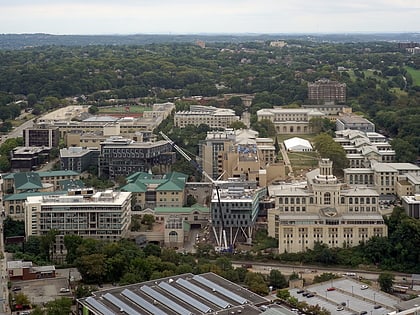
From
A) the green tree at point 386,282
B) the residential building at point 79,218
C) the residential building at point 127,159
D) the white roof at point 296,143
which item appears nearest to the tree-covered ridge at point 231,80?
the white roof at point 296,143

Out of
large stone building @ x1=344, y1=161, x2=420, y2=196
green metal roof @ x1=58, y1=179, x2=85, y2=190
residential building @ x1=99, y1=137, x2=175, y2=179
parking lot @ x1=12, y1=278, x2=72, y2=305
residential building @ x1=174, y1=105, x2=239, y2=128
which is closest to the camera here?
parking lot @ x1=12, y1=278, x2=72, y2=305

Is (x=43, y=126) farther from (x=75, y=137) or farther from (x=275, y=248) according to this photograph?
(x=275, y=248)

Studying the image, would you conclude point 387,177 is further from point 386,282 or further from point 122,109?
point 122,109

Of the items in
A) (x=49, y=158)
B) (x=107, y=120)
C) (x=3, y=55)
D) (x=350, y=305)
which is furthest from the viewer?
(x=3, y=55)

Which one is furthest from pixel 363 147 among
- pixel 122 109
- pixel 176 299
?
pixel 122 109

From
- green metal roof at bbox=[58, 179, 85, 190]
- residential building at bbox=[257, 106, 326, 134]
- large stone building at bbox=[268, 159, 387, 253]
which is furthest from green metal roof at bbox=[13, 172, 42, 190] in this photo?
residential building at bbox=[257, 106, 326, 134]

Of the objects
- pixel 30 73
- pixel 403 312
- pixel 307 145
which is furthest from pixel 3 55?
pixel 403 312

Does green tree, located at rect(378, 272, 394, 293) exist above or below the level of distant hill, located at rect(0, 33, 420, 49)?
above

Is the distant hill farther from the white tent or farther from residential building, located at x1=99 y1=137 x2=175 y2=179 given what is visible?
residential building, located at x1=99 y1=137 x2=175 y2=179
